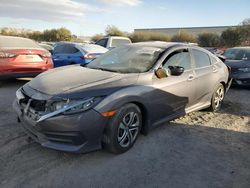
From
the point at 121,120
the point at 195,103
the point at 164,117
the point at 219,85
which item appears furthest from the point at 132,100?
the point at 219,85

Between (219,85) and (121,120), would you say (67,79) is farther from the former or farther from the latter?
(219,85)

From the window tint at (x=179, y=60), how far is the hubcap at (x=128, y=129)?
44.3 inches

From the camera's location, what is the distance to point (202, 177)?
123 inches

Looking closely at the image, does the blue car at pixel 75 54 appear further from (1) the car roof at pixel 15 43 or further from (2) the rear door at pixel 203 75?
(2) the rear door at pixel 203 75

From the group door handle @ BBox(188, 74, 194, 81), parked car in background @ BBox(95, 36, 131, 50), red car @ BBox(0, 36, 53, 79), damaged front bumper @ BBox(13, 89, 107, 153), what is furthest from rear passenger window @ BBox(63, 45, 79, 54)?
damaged front bumper @ BBox(13, 89, 107, 153)

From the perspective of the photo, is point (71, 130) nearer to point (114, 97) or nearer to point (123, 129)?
point (114, 97)

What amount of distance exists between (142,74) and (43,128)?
1647 mm

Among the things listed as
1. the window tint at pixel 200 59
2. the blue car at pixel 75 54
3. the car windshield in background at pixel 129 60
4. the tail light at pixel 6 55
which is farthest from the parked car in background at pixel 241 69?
the tail light at pixel 6 55

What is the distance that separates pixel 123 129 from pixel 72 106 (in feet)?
2.79

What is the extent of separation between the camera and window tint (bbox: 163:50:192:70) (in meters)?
4.39

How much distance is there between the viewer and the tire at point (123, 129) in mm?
3354

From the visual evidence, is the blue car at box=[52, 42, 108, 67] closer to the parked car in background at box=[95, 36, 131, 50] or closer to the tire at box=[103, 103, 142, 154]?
the parked car in background at box=[95, 36, 131, 50]

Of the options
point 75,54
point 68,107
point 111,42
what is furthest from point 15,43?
point 111,42

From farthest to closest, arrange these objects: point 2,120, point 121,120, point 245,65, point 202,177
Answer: point 245,65
point 2,120
point 121,120
point 202,177
